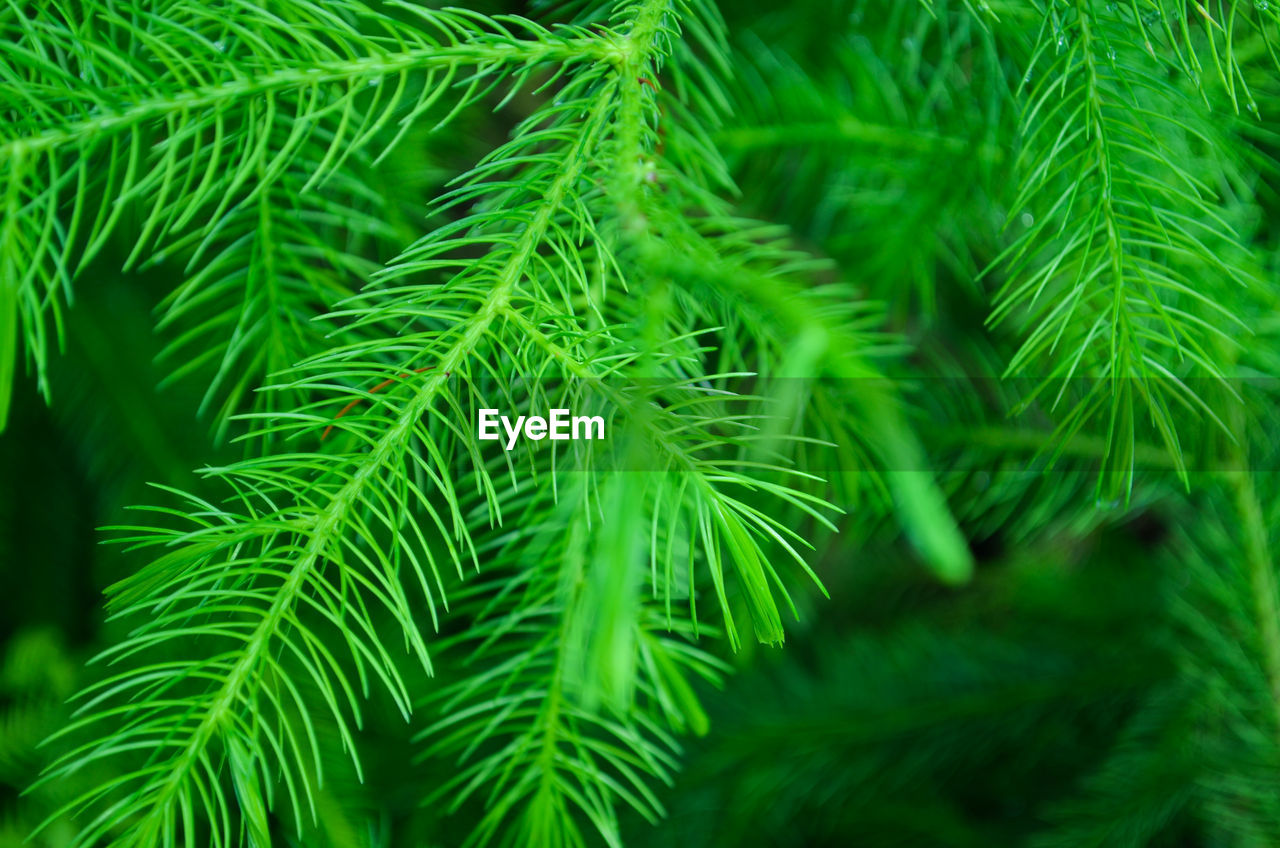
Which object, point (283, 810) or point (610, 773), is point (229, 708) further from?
point (610, 773)

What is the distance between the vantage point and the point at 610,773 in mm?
888

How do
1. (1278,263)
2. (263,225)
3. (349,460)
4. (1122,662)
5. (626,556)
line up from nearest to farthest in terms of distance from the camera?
1. (626,556)
2. (349,460)
3. (263,225)
4. (1278,263)
5. (1122,662)

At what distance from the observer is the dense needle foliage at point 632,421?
0.32m

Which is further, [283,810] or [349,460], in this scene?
[283,810]

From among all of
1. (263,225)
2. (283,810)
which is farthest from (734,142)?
(283,810)

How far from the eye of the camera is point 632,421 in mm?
281

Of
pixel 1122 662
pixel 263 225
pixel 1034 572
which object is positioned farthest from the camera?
pixel 1034 572

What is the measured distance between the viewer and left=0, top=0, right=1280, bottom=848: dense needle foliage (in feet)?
1.06

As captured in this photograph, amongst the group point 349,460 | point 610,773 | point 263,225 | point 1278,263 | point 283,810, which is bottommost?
point 610,773

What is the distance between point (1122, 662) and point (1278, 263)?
0.40 m

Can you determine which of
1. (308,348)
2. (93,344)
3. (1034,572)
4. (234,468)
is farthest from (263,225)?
(1034,572)

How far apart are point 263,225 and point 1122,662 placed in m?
0.85

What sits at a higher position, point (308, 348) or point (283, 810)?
point (308, 348)

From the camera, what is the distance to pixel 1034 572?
92 centimetres
